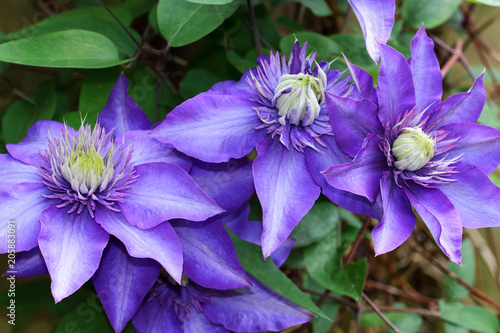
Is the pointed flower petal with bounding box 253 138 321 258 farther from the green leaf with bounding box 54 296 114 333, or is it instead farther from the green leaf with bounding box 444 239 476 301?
the green leaf with bounding box 444 239 476 301

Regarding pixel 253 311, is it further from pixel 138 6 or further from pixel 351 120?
pixel 138 6

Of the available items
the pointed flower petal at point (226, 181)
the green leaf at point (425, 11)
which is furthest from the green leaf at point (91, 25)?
the green leaf at point (425, 11)

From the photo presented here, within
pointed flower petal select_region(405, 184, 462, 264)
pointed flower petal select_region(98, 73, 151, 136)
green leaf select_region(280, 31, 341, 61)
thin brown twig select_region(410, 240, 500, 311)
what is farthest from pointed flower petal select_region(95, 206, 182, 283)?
thin brown twig select_region(410, 240, 500, 311)

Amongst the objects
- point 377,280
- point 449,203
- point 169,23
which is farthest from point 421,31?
point 377,280

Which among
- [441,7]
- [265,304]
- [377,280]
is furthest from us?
[377,280]

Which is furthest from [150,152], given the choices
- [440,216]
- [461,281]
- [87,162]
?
[461,281]

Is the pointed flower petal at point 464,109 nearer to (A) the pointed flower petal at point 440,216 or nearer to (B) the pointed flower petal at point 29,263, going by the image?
(A) the pointed flower petal at point 440,216

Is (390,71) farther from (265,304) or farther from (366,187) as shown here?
(265,304)
